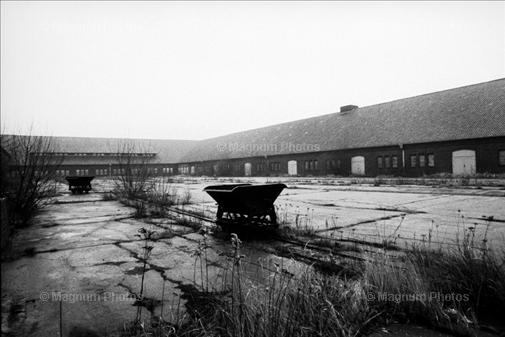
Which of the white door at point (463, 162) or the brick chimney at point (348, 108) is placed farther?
the brick chimney at point (348, 108)

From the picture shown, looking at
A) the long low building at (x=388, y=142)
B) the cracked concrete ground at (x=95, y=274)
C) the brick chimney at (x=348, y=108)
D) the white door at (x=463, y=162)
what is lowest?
the cracked concrete ground at (x=95, y=274)

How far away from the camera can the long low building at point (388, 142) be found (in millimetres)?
25156

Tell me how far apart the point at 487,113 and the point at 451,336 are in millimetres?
29543

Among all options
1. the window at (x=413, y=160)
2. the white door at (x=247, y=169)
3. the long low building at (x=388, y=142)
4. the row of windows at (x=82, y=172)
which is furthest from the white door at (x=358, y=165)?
the row of windows at (x=82, y=172)

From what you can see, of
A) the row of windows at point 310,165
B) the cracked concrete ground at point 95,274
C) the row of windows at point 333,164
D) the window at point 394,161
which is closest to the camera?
the cracked concrete ground at point 95,274

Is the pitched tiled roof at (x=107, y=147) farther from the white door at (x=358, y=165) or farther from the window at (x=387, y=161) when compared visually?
the window at (x=387, y=161)

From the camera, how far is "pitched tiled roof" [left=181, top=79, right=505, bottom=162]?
25903 mm

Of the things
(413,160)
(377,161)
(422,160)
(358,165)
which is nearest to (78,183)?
(358,165)

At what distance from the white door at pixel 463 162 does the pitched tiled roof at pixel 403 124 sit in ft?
4.15

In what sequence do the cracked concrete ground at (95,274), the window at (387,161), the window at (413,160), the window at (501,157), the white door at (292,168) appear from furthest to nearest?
the white door at (292,168) < the window at (387,161) < the window at (413,160) < the window at (501,157) < the cracked concrete ground at (95,274)

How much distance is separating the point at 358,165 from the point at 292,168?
8827 millimetres

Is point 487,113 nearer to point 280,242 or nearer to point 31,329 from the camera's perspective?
point 280,242

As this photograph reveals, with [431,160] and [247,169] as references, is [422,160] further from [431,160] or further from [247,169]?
[247,169]

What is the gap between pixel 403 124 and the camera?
3045cm
